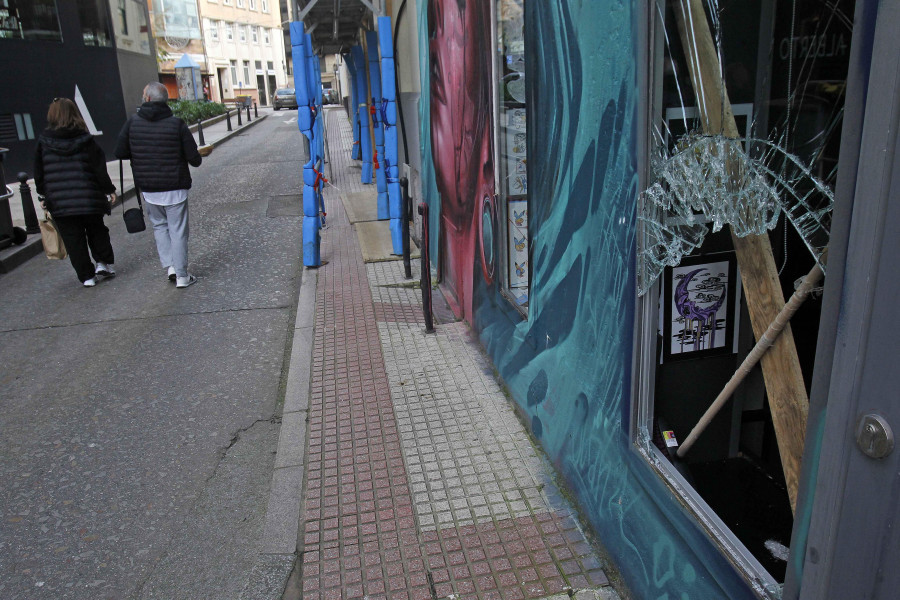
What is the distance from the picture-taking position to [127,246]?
912 centimetres

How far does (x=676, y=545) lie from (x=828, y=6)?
193 centimetres

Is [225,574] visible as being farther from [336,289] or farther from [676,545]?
[336,289]

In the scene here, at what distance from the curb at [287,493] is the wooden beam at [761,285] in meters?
2.11

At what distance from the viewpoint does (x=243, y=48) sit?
194 ft

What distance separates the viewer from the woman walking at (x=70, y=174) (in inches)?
262

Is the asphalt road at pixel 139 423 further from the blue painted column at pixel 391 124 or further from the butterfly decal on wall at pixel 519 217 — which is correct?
the butterfly decal on wall at pixel 519 217

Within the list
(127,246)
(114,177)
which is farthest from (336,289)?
(114,177)

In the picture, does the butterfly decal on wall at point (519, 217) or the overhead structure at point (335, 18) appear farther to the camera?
the overhead structure at point (335, 18)

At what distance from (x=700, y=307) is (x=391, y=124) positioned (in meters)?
5.66

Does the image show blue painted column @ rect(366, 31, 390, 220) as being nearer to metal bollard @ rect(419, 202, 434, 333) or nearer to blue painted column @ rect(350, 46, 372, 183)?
blue painted column @ rect(350, 46, 372, 183)

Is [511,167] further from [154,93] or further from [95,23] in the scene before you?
[95,23]

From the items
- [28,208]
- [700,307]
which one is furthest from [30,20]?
[700,307]

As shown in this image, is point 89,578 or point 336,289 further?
point 336,289

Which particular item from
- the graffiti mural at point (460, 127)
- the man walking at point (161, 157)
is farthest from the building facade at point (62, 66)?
the graffiti mural at point (460, 127)
